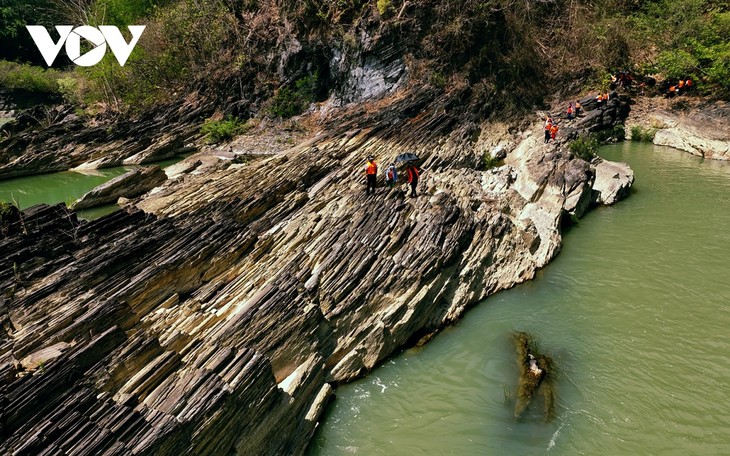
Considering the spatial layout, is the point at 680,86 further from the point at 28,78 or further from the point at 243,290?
the point at 28,78

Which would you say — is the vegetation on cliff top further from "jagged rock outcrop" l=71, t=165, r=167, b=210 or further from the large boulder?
"jagged rock outcrop" l=71, t=165, r=167, b=210

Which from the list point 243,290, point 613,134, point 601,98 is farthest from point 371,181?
point 601,98

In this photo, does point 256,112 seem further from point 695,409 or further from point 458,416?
point 695,409

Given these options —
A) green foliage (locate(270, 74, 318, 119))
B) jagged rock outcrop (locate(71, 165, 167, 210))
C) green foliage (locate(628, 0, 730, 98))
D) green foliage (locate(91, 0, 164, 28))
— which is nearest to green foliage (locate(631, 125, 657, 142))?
green foliage (locate(628, 0, 730, 98))

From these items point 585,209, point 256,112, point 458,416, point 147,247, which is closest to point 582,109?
point 585,209

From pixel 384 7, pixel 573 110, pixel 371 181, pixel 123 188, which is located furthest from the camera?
pixel 573 110

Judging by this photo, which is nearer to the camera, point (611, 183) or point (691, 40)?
point (611, 183)

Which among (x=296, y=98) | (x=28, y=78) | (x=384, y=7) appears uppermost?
(x=384, y=7)
